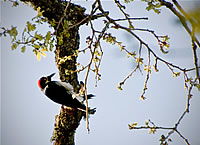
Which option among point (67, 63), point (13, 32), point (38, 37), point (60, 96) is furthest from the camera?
point (60, 96)

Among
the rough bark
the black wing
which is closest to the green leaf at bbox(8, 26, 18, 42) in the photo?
the rough bark

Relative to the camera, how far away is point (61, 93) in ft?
8.77

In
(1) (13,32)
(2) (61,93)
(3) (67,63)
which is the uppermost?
(3) (67,63)

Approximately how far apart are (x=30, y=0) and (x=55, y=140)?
54.3 inches

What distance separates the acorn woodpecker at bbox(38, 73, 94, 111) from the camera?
2.41m

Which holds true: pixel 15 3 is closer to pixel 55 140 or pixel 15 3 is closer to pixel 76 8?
pixel 76 8

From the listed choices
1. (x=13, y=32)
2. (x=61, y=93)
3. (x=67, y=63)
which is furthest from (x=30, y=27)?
(x=61, y=93)

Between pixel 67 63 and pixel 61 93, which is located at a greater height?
pixel 67 63

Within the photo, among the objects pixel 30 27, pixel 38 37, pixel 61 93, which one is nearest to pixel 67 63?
Answer: pixel 61 93

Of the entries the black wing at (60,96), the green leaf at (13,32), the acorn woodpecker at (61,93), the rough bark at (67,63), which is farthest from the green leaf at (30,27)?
the black wing at (60,96)

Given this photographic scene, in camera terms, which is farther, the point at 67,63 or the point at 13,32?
the point at 67,63

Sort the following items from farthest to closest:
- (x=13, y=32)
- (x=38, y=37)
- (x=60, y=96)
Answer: (x=60, y=96) → (x=38, y=37) → (x=13, y=32)

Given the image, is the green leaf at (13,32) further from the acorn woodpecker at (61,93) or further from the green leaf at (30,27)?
the acorn woodpecker at (61,93)

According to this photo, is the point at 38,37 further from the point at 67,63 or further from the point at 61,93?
the point at 61,93
